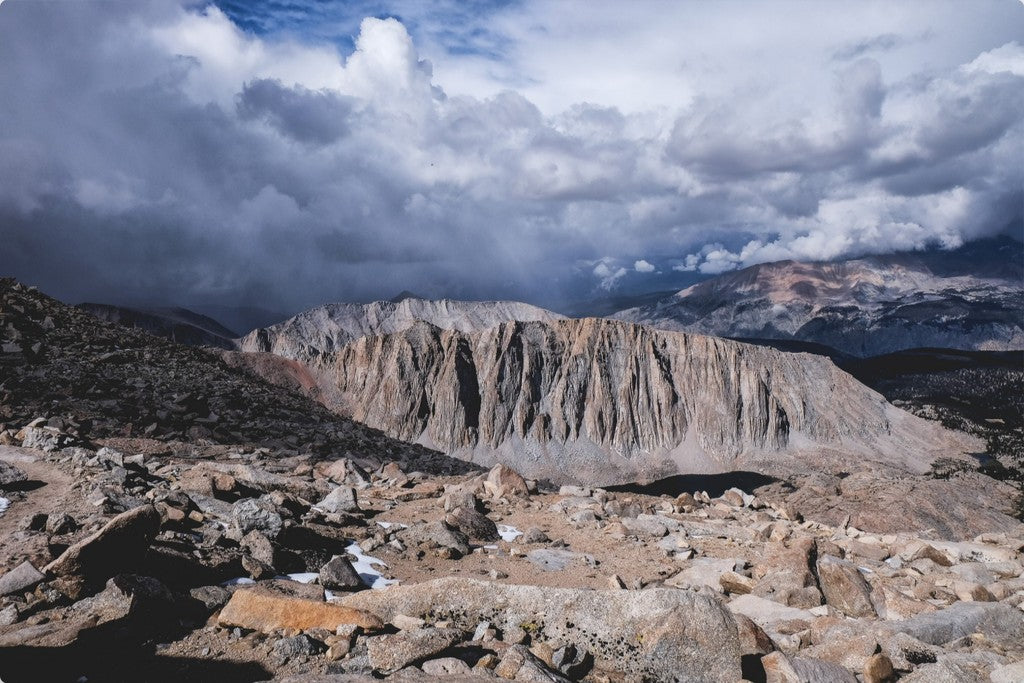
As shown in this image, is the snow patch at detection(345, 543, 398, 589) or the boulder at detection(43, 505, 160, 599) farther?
the snow patch at detection(345, 543, 398, 589)

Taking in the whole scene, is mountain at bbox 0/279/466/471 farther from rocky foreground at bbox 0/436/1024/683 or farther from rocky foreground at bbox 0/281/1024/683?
rocky foreground at bbox 0/436/1024/683

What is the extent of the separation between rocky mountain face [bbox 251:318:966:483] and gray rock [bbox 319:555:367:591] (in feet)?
351

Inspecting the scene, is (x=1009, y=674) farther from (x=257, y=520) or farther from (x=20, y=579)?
(x=20, y=579)

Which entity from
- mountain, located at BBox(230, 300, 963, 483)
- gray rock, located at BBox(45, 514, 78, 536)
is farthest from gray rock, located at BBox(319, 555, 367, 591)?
mountain, located at BBox(230, 300, 963, 483)

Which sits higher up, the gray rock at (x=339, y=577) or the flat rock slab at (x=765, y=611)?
the gray rock at (x=339, y=577)

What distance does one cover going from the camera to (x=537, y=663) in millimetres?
7449

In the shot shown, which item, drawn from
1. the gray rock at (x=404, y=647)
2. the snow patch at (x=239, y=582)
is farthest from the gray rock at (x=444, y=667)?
Result: the snow patch at (x=239, y=582)

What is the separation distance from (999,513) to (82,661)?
77.7 m

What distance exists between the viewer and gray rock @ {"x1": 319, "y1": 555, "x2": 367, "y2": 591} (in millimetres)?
10219

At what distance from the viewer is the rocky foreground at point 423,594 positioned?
7.60 meters

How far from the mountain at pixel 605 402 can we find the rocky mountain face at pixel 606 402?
27 cm

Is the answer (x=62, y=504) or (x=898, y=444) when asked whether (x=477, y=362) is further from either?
(x=62, y=504)

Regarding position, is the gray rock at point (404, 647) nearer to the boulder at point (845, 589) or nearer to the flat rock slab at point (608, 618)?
A: the flat rock slab at point (608, 618)

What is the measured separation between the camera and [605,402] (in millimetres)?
126688
